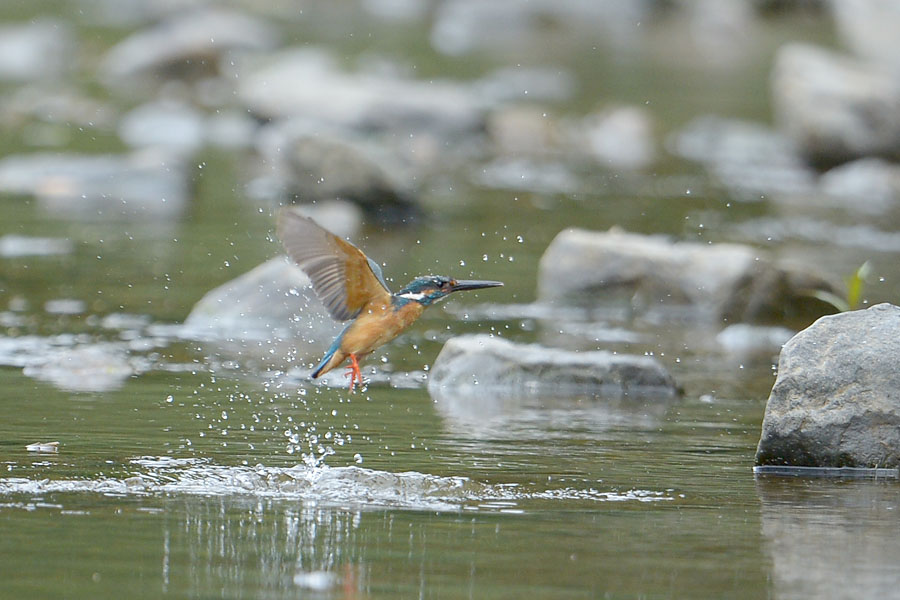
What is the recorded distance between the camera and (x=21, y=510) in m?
5.04

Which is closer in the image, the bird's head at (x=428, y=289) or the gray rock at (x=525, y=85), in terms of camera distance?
the bird's head at (x=428, y=289)

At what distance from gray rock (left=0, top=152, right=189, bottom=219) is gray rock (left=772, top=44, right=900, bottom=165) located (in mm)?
6736

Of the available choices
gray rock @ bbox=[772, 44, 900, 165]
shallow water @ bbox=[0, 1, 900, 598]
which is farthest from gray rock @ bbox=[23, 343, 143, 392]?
gray rock @ bbox=[772, 44, 900, 165]

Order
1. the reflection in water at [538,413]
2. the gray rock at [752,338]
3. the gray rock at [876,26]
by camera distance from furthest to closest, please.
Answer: the gray rock at [876,26] → the gray rock at [752,338] → the reflection in water at [538,413]

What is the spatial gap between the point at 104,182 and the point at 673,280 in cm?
683

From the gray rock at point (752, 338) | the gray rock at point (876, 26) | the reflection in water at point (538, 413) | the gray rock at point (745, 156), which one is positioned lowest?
the reflection in water at point (538, 413)

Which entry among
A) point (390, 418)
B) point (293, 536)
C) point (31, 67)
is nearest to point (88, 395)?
point (390, 418)

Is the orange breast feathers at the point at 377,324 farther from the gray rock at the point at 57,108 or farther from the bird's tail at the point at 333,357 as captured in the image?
the gray rock at the point at 57,108

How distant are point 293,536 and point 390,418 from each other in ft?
6.86

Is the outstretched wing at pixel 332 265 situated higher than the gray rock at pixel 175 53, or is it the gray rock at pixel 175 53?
the gray rock at pixel 175 53

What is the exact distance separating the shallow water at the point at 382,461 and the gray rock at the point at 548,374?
Result: 15 cm

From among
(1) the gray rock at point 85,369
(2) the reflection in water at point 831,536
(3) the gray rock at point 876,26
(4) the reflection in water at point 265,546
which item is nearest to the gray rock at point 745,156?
(3) the gray rock at point 876,26

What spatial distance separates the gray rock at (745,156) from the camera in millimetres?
16562

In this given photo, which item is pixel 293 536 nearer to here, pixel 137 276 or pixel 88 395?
pixel 88 395
